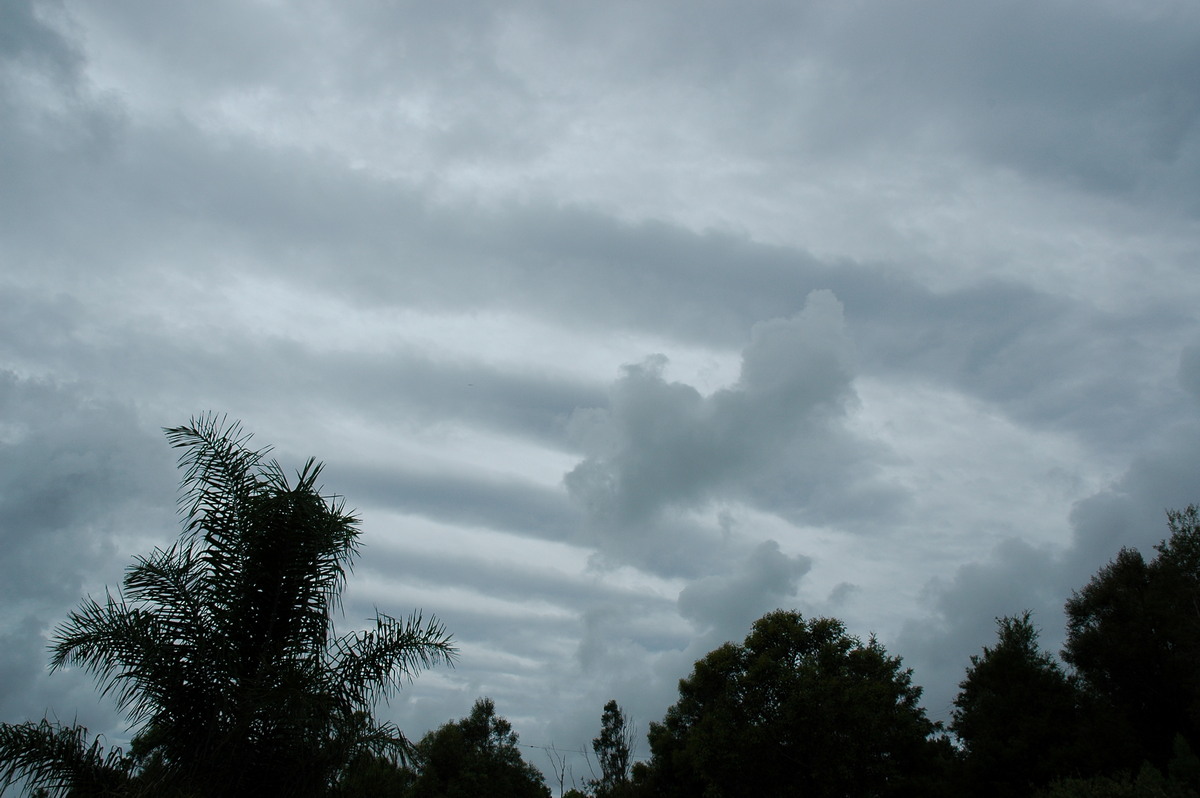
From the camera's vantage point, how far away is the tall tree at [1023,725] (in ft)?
128

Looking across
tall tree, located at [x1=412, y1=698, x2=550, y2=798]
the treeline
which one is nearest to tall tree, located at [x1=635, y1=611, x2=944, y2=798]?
the treeline

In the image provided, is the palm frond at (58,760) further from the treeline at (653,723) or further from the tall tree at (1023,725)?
the tall tree at (1023,725)

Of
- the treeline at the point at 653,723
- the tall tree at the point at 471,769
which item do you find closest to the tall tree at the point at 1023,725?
the treeline at the point at 653,723

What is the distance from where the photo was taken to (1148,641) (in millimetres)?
41250

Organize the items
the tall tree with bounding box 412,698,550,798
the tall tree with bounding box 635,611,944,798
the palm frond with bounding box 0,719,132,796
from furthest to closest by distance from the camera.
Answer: the tall tree with bounding box 412,698,550,798
the tall tree with bounding box 635,611,944,798
the palm frond with bounding box 0,719,132,796

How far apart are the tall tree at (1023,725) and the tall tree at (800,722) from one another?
3858 millimetres

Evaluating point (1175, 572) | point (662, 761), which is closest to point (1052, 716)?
point (1175, 572)

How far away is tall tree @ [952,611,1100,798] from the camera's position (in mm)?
39031

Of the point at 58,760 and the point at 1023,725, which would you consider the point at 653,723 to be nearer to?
the point at 1023,725

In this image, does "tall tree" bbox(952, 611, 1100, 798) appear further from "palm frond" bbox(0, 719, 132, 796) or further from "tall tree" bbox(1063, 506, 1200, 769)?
"palm frond" bbox(0, 719, 132, 796)

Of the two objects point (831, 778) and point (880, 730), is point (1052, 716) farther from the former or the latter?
point (831, 778)

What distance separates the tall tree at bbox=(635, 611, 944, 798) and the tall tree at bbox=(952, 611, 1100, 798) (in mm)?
3858

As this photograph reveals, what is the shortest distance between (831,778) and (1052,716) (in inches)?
533

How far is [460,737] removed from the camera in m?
62.6
